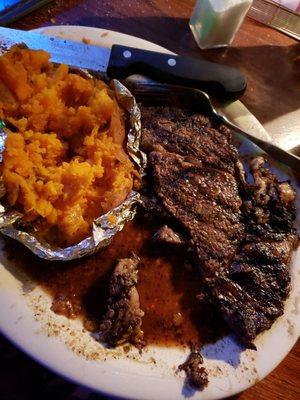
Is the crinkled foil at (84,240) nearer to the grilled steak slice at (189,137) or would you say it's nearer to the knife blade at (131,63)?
the grilled steak slice at (189,137)

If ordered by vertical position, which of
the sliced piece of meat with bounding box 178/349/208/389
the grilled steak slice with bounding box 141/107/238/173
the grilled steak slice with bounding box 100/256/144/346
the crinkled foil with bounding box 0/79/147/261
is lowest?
the sliced piece of meat with bounding box 178/349/208/389

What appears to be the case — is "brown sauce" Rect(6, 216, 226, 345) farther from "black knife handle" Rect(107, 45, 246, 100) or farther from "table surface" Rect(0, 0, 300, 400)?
"table surface" Rect(0, 0, 300, 400)

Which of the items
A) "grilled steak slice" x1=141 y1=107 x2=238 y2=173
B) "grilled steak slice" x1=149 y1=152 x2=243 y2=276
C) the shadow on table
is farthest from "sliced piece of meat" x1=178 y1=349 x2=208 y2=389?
the shadow on table

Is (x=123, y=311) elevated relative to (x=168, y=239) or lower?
lower

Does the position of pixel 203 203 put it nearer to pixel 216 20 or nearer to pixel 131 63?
pixel 131 63

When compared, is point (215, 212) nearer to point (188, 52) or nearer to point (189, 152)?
point (189, 152)

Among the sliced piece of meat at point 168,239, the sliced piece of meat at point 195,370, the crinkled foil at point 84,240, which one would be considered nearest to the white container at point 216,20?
the crinkled foil at point 84,240

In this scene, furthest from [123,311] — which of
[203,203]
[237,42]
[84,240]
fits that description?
[237,42]

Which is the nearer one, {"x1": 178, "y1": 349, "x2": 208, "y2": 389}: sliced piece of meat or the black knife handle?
{"x1": 178, "y1": 349, "x2": 208, "y2": 389}: sliced piece of meat
